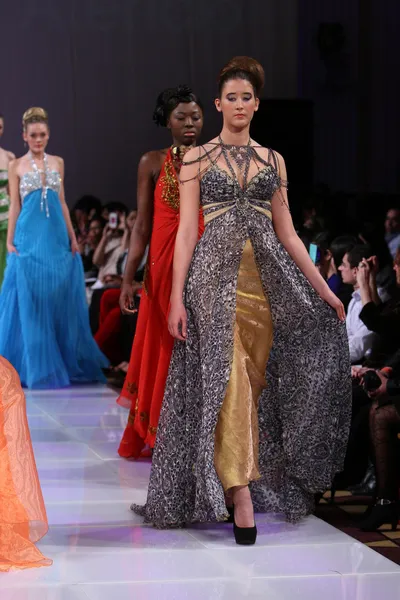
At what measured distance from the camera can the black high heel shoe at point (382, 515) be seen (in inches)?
131

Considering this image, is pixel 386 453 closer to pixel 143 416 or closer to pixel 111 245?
pixel 143 416

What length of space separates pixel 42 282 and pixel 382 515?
3609 mm

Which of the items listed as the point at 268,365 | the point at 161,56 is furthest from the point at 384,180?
the point at 268,365

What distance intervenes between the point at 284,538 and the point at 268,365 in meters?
0.51

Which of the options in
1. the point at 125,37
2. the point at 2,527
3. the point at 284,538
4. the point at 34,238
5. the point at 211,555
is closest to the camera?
the point at 2,527

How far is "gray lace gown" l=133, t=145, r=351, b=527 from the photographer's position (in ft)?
10.1

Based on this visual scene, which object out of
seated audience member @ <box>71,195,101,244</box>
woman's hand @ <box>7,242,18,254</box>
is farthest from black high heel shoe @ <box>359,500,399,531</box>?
seated audience member @ <box>71,195,101,244</box>

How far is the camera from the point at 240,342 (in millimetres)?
3127

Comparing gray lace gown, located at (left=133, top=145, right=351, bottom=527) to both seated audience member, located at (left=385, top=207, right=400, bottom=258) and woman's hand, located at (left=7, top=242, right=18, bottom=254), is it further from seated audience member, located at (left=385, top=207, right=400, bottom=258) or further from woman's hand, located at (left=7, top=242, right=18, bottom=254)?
seated audience member, located at (left=385, top=207, right=400, bottom=258)

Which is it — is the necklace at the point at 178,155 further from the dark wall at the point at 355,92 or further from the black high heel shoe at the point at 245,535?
the dark wall at the point at 355,92

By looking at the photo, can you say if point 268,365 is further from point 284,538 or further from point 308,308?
point 284,538

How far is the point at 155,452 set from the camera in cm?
321

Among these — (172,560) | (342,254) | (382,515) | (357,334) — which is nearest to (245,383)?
(172,560)

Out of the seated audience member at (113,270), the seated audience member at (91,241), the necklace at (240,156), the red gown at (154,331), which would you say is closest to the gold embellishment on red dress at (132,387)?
the red gown at (154,331)
